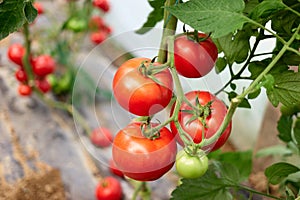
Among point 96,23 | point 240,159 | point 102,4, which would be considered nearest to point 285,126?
point 240,159

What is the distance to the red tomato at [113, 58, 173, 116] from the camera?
1.51 ft

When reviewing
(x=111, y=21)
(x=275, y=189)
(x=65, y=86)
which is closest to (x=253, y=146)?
(x=275, y=189)

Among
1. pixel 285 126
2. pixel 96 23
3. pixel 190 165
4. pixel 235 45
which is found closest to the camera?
pixel 190 165

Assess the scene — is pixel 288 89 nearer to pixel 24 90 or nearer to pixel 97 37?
pixel 24 90

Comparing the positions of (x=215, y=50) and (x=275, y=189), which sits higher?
(x=215, y=50)

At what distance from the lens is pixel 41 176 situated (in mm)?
1069

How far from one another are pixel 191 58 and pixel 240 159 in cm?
57

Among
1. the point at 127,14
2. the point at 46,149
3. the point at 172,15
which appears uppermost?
the point at 172,15

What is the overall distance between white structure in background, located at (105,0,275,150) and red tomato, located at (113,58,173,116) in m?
0.04

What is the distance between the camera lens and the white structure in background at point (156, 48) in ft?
1.68

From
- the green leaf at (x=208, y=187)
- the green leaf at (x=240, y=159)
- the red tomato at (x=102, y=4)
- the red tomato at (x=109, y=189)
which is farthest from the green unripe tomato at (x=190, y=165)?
the red tomato at (x=102, y=4)

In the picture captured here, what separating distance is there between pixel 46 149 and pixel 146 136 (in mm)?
738

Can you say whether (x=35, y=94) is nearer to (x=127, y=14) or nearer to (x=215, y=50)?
(x=127, y=14)

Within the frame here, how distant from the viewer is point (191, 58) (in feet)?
1.61
